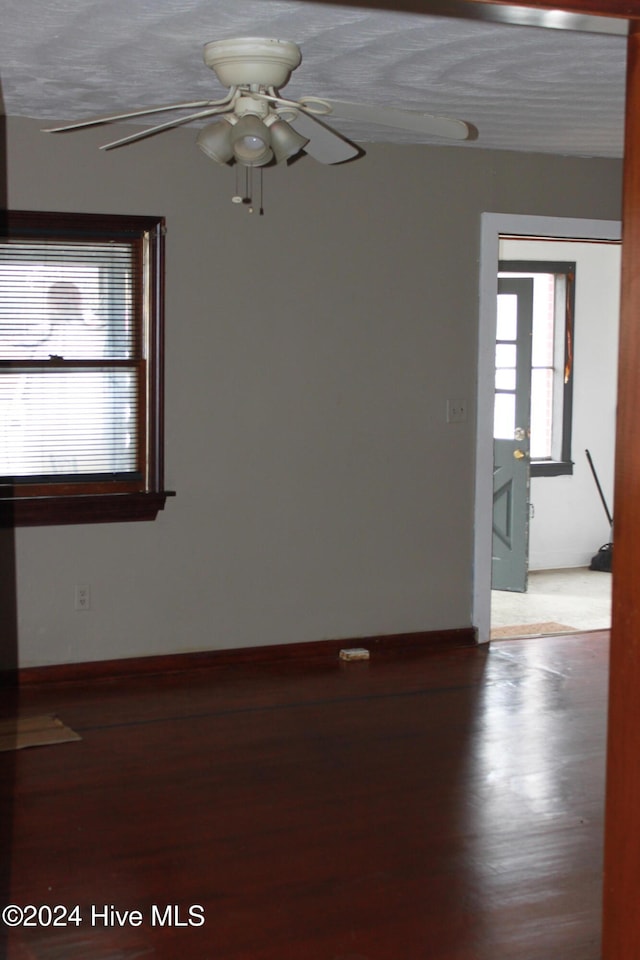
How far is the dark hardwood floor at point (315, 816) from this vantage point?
2736 mm

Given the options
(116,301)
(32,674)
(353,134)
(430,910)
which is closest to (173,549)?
(32,674)

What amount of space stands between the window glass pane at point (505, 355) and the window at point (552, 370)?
1.43ft

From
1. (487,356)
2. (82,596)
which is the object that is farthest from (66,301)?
(487,356)

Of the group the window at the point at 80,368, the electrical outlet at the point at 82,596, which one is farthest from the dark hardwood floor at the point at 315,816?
the window at the point at 80,368

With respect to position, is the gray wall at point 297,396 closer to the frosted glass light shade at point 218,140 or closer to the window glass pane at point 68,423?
the window glass pane at point 68,423

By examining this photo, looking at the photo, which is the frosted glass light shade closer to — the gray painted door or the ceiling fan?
the ceiling fan

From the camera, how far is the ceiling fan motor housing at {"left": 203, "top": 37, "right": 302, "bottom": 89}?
3338mm

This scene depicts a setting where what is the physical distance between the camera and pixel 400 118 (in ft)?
11.0

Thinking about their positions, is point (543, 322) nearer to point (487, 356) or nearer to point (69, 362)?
point (487, 356)

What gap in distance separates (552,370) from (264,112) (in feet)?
16.1

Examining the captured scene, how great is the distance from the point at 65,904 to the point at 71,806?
0.65m

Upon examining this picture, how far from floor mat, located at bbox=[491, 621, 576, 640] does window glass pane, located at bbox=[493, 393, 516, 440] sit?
57.8 inches

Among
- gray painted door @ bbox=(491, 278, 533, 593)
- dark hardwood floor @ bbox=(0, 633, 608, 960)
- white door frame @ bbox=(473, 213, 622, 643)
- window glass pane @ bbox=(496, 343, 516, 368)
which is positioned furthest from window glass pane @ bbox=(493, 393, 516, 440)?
dark hardwood floor @ bbox=(0, 633, 608, 960)

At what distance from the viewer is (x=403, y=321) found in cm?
534
